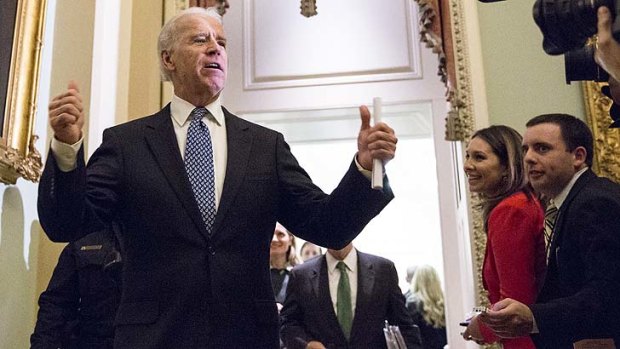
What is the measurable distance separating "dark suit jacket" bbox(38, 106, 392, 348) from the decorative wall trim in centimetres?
328

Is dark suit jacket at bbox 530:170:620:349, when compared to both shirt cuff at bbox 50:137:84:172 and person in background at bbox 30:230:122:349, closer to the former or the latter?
shirt cuff at bbox 50:137:84:172

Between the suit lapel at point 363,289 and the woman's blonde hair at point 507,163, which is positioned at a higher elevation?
the woman's blonde hair at point 507,163

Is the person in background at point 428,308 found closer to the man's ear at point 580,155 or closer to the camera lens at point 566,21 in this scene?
the man's ear at point 580,155

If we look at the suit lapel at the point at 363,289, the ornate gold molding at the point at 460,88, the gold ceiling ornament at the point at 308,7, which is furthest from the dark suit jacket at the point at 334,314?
the gold ceiling ornament at the point at 308,7

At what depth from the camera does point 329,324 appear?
313 cm

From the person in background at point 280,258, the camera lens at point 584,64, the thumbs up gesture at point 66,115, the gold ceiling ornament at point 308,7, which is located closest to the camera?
the thumbs up gesture at point 66,115

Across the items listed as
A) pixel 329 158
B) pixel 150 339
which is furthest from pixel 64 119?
pixel 329 158

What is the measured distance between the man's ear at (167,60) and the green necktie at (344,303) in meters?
1.67

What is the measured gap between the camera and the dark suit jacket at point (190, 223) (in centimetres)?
143

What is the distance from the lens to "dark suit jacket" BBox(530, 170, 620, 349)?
1.71 m

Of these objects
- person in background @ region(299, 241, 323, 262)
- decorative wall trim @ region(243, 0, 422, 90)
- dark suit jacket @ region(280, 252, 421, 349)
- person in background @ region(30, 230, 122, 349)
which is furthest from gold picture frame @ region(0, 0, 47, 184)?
person in background @ region(299, 241, 323, 262)

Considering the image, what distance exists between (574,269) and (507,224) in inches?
14.2

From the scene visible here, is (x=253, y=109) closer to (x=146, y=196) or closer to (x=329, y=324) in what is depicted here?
(x=329, y=324)

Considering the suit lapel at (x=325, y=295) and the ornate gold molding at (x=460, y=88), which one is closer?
the suit lapel at (x=325, y=295)
